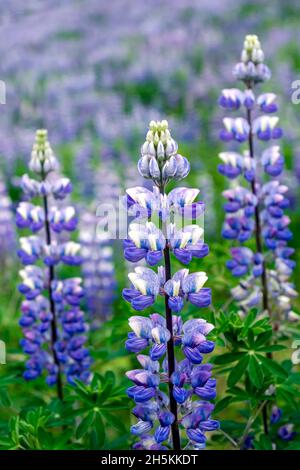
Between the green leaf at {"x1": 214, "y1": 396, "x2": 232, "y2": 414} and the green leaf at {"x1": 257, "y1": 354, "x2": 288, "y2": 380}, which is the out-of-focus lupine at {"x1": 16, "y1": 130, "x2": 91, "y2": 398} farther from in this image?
the green leaf at {"x1": 257, "y1": 354, "x2": 288, "y2": 380}

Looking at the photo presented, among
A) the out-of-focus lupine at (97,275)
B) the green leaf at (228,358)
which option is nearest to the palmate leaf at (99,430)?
the green leaf at (228,358)

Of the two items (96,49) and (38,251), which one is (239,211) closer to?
(38,251)

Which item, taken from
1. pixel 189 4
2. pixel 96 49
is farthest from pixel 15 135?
pixel 189 4

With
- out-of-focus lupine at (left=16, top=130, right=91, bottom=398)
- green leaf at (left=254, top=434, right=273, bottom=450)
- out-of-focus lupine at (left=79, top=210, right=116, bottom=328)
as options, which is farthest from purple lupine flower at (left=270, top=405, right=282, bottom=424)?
out-of-focus lupine at (left=79, top=210, right=116, bottom=328)

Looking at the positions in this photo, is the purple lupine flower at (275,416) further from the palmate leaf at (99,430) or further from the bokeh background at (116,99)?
the palmate leaf at (99,430)

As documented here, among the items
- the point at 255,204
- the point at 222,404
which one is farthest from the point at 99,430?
the point at 255,204

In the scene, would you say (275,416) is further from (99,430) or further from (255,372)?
(99,430)
